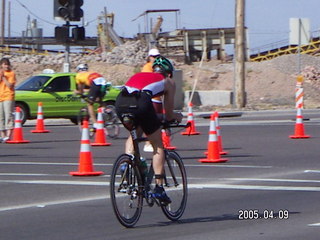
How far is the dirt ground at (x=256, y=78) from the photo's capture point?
4106 cm

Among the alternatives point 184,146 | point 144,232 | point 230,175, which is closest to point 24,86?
point 184,146

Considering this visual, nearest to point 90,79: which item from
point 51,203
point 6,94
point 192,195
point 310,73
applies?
→ point 6,94

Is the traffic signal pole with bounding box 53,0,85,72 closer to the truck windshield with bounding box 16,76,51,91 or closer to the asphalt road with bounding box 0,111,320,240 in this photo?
the truck windshield with bounding box 16,76,51,91

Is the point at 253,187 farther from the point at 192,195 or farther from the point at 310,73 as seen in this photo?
the point at 310,73

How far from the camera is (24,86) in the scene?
2755 cm

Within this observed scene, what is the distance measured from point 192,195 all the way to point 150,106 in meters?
2.86

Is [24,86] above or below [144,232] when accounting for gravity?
above

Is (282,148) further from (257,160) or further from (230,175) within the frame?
(230,175)

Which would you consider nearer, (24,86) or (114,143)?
(114,143)

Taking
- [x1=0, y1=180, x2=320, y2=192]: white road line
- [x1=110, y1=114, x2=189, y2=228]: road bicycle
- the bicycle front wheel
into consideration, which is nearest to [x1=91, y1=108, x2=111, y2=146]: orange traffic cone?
[x1=0, y1=180, x2=320, y2=192]: white road line

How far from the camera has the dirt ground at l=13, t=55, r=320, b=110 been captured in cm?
4106

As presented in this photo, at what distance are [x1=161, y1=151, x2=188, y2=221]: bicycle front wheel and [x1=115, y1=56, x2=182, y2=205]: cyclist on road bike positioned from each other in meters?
0.28

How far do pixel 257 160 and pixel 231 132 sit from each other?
7.08m
